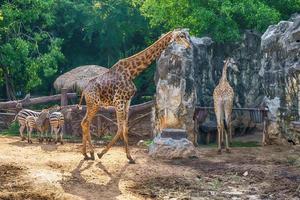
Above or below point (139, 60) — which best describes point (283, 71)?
below

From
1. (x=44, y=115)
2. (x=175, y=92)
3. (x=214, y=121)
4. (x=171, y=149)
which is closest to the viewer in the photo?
(x=171, y=149)

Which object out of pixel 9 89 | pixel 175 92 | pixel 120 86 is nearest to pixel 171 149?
pixel 120 86

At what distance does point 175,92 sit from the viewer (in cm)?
1209

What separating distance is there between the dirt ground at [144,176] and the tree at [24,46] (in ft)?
20.7

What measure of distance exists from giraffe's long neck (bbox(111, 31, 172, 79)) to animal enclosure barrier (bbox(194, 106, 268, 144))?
10.4ft

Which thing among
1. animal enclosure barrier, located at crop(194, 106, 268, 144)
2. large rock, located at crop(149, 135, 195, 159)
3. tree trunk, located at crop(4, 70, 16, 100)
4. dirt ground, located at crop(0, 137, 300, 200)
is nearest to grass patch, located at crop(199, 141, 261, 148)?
animal enclosure barrier, located at crop(194, 106, 268, 144)

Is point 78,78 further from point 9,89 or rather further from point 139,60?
point 139,60

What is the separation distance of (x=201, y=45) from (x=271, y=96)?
297cm

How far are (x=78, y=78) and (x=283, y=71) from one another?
7533 mm

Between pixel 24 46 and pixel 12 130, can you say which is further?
pixel 24 46

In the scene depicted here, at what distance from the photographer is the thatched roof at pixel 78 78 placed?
1708 centimetres

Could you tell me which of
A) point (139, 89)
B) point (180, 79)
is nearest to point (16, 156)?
point (180, 79)

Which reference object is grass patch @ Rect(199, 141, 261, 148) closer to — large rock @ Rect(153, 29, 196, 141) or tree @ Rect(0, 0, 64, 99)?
large rock @ Rect(153, 29, 196, 141)

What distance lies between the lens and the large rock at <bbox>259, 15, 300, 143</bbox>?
12062mm
